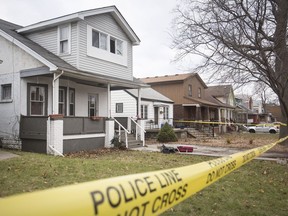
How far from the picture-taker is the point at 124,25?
16.9 m

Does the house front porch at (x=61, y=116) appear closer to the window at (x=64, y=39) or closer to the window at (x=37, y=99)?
the window at (x=37, y=99)

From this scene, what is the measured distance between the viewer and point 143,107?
25.1 metres

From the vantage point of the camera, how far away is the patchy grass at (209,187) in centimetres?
515

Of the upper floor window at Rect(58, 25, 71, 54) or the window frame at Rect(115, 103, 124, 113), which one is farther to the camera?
the window frame at Rect(115, 103, 124, 113)

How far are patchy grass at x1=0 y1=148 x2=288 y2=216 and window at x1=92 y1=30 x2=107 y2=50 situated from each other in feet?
27.4

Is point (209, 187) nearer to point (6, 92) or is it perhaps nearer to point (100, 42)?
point (100, 42)

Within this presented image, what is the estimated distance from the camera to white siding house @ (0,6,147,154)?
1247 cm

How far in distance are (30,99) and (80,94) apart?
3122mm

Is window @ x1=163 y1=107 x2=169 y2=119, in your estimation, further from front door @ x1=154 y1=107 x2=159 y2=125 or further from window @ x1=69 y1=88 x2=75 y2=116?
window @ x1=69 y1=88 x2=75 y2=116

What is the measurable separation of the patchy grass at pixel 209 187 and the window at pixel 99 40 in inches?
329

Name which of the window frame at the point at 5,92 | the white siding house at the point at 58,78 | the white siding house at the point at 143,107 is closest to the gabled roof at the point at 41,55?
the white siding house at the point at 58,78

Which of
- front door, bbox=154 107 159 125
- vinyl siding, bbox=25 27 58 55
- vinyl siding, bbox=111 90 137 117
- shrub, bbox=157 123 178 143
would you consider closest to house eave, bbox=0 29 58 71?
vinyl siding, bbox=25 27 58 55

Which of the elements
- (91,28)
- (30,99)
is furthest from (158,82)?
(30,99)

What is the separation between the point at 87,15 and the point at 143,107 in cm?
1237
